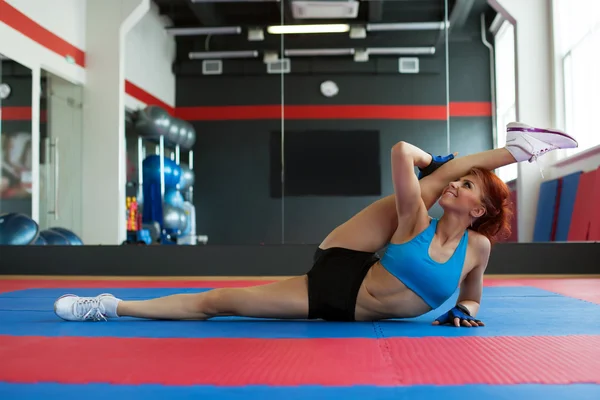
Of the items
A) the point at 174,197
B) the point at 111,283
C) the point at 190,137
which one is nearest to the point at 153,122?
the point at 190,137

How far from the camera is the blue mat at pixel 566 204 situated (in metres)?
6.12

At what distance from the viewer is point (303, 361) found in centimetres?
168

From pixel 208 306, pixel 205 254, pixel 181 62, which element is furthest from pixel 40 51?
pixel 208 306

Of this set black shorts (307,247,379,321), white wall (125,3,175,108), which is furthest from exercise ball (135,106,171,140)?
black shorts (307,247,379,321)

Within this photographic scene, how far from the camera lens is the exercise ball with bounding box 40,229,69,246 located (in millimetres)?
6035

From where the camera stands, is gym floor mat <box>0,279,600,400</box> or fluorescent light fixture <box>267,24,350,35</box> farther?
fluorescent light fixture <box>267,24,350,35</box>

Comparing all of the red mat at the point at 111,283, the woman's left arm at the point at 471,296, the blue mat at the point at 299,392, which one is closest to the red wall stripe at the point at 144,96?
the red mat at the point at 111,283

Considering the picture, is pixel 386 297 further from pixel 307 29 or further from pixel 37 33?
pixel 37 33

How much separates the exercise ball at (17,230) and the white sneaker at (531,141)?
452 cm

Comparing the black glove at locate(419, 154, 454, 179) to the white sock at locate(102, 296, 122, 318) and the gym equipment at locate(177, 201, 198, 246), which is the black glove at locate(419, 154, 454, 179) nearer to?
the white sock at locate(102, 296, 122, 318)

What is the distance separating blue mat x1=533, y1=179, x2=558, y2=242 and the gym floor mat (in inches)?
155

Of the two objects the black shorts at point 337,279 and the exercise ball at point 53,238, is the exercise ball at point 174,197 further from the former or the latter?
the black shorts at point 337,279

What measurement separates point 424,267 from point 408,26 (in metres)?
4.86

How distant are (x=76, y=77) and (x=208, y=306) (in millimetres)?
5550
